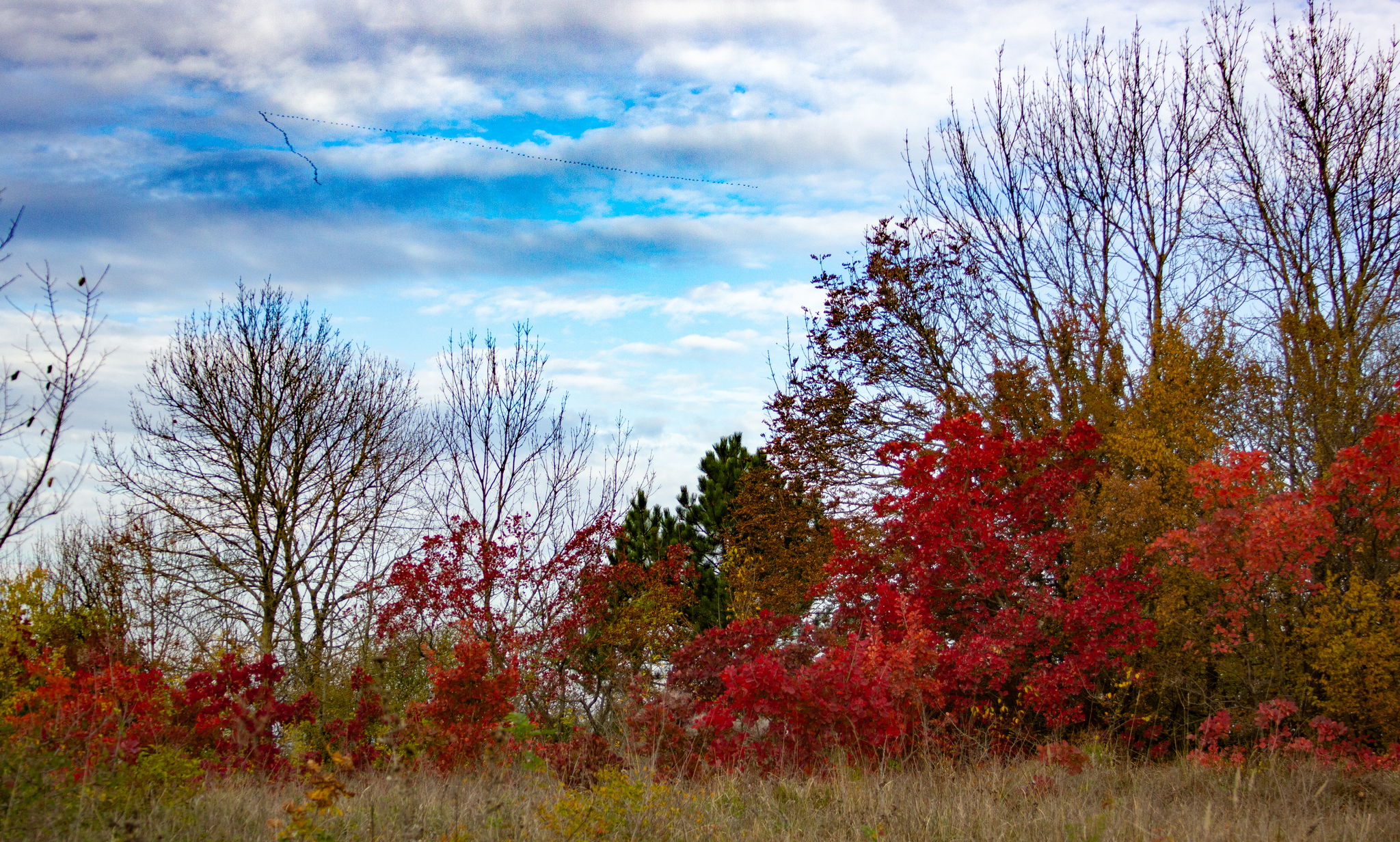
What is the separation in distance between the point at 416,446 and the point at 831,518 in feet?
25.3

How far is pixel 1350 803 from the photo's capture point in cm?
562

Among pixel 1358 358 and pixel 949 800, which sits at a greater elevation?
pixel 1358 358

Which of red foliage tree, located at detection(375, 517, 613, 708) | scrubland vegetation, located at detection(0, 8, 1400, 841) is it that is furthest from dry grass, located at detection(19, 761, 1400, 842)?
red foliage tree, located at detection(375, 517, 613, 708)

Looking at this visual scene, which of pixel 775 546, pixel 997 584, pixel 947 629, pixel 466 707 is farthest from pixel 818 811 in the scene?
pixel 775 546

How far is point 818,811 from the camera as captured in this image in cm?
490

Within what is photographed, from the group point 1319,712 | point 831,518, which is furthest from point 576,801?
point 831,518

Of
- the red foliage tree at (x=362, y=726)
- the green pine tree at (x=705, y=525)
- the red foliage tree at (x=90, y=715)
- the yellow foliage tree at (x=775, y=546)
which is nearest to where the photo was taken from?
the red foliage tree at (x=90, y=715)

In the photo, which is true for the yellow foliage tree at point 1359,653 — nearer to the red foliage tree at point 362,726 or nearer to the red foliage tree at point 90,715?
the red foliage tree at point 362,726

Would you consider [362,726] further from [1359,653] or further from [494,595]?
[1359,653]

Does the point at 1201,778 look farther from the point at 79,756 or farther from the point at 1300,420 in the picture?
the point at 79,756

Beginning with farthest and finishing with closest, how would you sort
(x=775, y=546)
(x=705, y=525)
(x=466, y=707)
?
(x=705, y=525) → (x=775, y=546) → (x=466, y=707)

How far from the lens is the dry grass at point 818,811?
4180mm

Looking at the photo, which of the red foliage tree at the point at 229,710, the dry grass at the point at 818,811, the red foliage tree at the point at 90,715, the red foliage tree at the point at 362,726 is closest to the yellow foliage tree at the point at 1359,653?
the dry grass at the point at 818,811

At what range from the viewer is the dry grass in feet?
13.7
